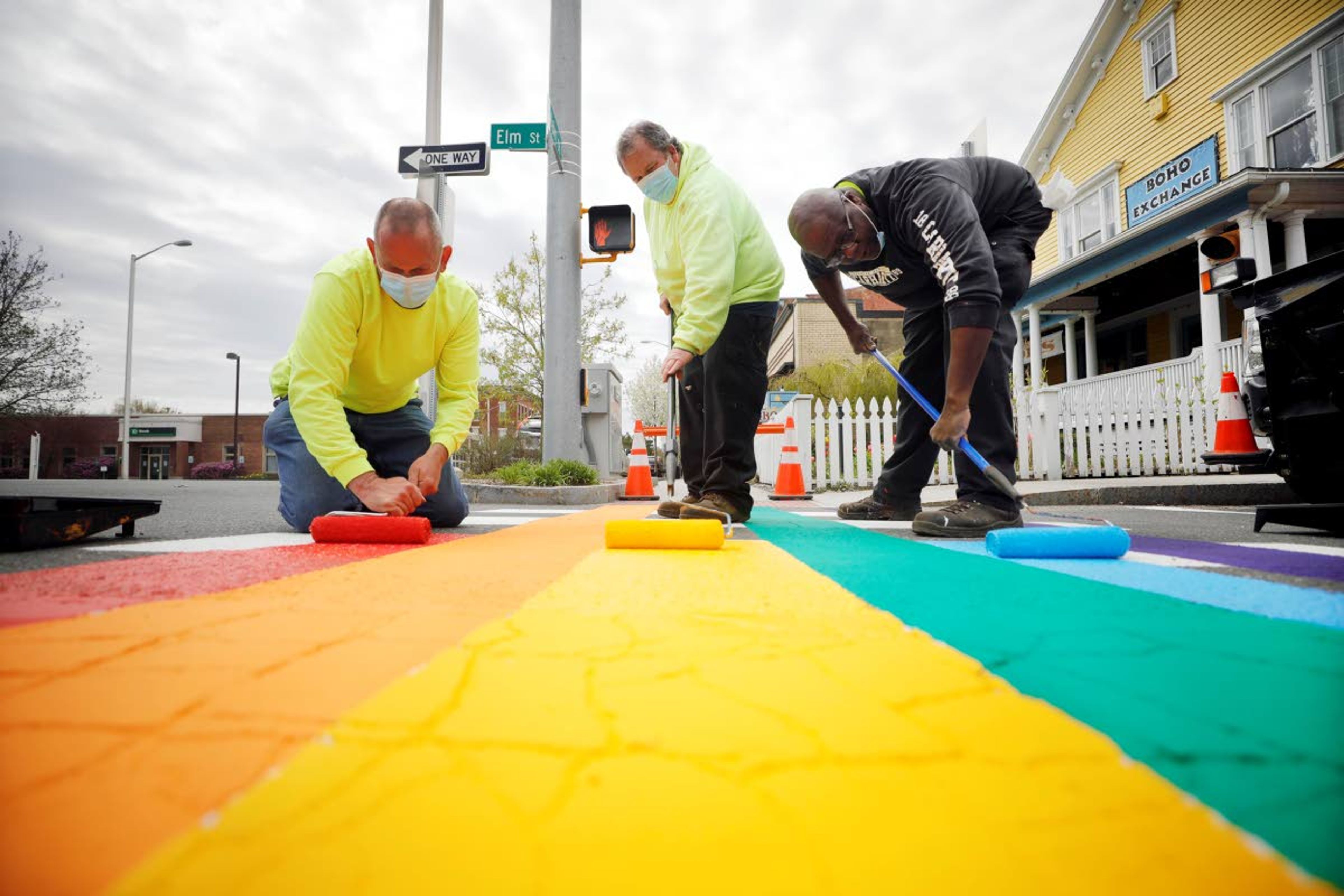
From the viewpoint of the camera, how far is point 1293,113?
9719 mm

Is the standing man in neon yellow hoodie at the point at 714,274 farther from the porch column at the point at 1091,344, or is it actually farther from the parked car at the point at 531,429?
the porch column at the point at 1091,344

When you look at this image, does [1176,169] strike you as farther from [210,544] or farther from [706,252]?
[210,544]

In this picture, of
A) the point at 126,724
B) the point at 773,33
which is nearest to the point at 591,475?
the point at 773,33

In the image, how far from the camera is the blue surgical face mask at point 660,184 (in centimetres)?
317

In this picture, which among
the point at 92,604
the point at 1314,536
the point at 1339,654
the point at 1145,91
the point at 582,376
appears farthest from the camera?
the point at 1145,91

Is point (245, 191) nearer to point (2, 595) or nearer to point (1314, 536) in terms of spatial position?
point (2, 595)

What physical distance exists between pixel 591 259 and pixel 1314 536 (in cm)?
597

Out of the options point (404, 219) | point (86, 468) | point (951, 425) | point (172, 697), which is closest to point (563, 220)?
point (404, 219)

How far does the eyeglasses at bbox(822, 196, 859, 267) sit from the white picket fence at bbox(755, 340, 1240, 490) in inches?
186

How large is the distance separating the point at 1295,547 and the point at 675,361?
248 centimetres

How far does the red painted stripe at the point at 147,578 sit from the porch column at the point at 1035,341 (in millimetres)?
12928

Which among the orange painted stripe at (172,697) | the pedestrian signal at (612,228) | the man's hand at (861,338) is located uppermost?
the pedestrian signal at (612,228)

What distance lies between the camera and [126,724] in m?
0.74

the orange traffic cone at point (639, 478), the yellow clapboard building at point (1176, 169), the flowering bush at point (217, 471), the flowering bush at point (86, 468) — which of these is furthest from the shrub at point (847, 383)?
the flowering bush at point (86, 468)
